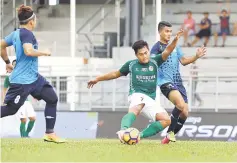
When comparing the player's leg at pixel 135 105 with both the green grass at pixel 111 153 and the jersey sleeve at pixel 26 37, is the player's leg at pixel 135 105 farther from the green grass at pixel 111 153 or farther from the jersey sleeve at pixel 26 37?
the jersey sleeve at pixel 26 37

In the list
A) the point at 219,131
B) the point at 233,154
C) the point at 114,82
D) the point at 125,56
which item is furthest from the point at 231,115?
the point at 233,154

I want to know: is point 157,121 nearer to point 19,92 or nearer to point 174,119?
point 174,119

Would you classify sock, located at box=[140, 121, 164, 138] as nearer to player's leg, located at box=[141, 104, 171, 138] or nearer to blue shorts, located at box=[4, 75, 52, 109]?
player's leg, located at box=[141, 104, 171, 138]

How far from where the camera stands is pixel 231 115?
22859 millimetres

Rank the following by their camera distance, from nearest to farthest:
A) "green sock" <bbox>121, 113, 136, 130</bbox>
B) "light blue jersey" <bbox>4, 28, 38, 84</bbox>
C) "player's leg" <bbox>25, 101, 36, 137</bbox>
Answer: "light blue jersey" <bbox>4, 28, 38, 84</bbox>
"green sock" <bbox>121, 113, 136, 130</bbox>
"player's leg" <bbox>25, 101, 36, 137</bbox>

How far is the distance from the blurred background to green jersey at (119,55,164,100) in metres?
8.42

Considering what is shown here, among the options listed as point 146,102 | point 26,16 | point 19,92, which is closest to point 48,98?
point 19,92

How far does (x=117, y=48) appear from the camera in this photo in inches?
1085

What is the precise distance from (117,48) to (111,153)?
1668 centimetres

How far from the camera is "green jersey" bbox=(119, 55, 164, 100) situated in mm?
13039

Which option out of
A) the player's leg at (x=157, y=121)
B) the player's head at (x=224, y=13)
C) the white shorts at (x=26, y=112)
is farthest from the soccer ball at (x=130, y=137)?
the player's head at (x=224, y=13)

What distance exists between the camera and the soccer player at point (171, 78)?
13703 mm

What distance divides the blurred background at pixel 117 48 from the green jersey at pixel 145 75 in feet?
27.6

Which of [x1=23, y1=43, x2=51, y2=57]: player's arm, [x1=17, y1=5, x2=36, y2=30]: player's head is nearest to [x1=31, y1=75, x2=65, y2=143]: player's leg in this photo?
[x1=23, y1=43, x2=51, y2=57]: player's arm
